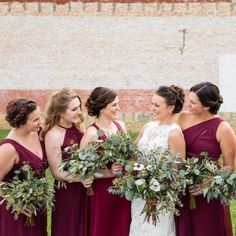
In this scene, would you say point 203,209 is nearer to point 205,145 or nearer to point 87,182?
point 205,145

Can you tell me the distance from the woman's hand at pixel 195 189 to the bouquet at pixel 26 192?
4.28ft

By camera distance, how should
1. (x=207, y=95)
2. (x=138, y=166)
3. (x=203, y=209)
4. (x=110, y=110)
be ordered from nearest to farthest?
(x=138, y=166) < (x=207, y=95) < (x=203, y=209) < (x=110, y=110)

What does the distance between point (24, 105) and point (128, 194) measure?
1251mm

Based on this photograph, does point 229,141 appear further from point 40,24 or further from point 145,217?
point 40,24

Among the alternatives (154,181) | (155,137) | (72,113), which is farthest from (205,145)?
(72,113)

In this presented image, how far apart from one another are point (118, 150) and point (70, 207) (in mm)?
868

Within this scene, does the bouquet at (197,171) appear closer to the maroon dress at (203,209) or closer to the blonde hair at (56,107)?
the maroon dress at (203,209)

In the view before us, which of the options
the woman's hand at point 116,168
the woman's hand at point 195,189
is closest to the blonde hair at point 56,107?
the woman's hand at point 116,168

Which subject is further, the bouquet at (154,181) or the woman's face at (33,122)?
the woman's face at (33,122)

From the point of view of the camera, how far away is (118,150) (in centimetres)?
621

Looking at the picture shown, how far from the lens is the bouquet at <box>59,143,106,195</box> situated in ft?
20.2

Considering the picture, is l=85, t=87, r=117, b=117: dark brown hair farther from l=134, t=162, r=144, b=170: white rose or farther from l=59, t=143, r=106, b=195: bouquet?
l=134, t=162, r=144, b=170: white rose

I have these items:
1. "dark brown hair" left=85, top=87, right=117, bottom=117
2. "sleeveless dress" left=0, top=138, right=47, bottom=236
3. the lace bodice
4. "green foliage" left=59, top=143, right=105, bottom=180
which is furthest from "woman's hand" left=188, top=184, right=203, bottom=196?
"sleeveless dress" left=0, top=138, right=47, bottom=236

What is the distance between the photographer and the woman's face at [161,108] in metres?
6.51
